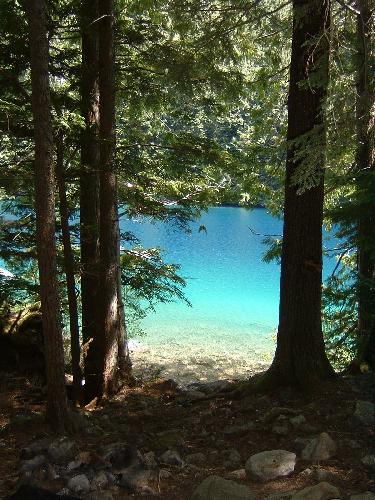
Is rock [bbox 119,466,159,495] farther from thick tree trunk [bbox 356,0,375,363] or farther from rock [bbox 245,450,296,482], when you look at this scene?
thick tree trunk [bbox 356,0,375,363]

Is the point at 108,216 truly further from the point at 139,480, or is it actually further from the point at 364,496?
the point at 364,496

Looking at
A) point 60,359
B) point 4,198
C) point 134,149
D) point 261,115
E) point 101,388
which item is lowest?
point 101,388

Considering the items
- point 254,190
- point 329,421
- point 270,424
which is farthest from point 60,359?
point 254,190

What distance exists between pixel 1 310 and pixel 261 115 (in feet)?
19.9

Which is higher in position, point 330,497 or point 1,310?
point 1,310

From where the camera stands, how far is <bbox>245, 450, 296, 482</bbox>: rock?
4.04 metres

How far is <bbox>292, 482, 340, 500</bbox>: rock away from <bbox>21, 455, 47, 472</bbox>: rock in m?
2.11

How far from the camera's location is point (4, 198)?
7473mm

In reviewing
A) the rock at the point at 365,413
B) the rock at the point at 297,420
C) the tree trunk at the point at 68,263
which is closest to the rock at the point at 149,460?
the rock at the point at 297,420

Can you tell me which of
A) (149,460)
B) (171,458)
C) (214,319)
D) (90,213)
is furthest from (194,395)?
(214,319)

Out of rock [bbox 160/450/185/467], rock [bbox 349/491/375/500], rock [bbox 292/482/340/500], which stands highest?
rock [bbox 349/491/375/500]

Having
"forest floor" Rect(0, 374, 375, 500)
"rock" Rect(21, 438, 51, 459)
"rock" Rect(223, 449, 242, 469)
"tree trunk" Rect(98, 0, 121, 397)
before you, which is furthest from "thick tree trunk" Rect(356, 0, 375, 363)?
"rock" Rect(21, 438, 51, 459)

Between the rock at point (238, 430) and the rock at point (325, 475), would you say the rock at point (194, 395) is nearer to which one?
the rock at point (238, 430)

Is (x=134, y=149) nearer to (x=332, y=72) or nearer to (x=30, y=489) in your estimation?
(x=332, y=72)
